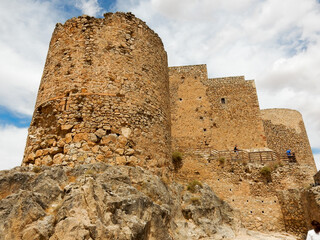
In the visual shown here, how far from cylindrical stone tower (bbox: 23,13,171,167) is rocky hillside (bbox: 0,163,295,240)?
0.64 m

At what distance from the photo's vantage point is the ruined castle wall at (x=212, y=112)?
16.8 meters

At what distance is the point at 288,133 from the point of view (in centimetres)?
2080

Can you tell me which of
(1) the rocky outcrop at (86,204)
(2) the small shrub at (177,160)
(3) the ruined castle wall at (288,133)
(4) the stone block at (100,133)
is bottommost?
(1) the rocky outcrop at (86,204)

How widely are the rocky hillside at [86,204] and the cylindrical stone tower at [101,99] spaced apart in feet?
2.11

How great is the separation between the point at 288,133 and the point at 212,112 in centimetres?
773

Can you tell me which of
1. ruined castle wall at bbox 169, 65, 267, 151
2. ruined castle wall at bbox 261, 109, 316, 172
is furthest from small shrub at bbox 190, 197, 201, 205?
ruined castle wall at bbox 261, 109, 316, 172

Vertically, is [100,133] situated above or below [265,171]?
above

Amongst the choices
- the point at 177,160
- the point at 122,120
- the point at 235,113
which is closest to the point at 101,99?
the point at 122,120

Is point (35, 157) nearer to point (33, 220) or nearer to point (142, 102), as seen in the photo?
point (33, 220)

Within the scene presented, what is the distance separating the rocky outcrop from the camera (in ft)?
14.2

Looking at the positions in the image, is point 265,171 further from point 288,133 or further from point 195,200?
point 288,133

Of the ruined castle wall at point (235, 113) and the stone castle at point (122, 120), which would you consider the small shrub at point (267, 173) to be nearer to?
the stone castle at point (122, 120)

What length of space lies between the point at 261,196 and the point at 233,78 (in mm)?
9969

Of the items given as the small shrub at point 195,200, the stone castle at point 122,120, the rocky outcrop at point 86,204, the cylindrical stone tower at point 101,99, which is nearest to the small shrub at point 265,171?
the stone castle at point 122,120
